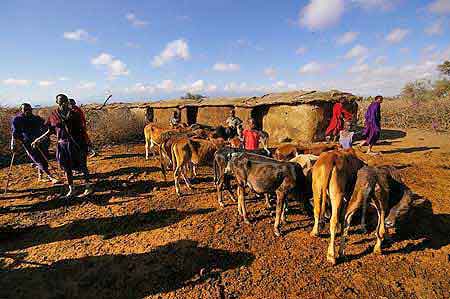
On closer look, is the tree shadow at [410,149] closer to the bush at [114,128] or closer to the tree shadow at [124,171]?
the tree shadow at [124,171]

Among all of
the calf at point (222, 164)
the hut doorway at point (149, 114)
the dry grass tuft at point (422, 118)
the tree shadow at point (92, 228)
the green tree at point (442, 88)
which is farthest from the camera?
the green tree at point (442, 88)

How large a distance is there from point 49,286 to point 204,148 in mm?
4615

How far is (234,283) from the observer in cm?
407

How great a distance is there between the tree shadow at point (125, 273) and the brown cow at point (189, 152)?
296 centimetres

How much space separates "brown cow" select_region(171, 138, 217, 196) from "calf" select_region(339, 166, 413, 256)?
13.6 feet

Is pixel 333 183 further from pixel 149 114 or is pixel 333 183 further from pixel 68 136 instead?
pixel 149 114

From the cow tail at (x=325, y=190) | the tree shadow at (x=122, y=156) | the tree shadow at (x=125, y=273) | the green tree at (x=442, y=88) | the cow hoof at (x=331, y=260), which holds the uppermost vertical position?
the green tree at (x=442, y=88)

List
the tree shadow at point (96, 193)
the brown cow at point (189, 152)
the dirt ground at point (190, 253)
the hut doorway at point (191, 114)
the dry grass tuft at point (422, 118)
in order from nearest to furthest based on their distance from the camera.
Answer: the dirt ground at point (190, 253)
the tree shadow at point (96, 193)
the brown cow at point (189, 152)
the hut doorway at point (191, 114)
the dry grass tuft at point (422, 118)

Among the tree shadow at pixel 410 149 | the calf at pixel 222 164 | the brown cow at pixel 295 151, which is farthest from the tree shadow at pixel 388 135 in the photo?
the calf at pixel 222 164

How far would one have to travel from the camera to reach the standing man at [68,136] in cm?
668

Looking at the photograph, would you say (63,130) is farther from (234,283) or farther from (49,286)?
(234,283)

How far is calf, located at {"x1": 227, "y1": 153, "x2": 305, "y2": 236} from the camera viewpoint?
17.0ft

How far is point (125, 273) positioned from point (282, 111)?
10.6 metres

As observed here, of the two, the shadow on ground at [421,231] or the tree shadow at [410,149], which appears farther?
the tree shadow at [410,149]
